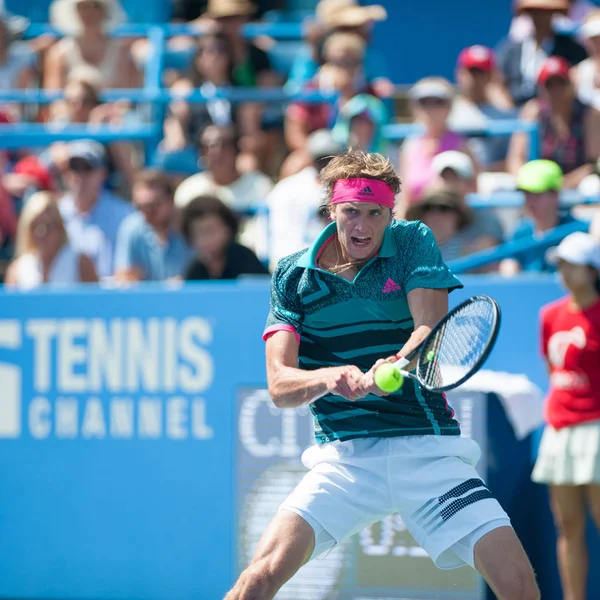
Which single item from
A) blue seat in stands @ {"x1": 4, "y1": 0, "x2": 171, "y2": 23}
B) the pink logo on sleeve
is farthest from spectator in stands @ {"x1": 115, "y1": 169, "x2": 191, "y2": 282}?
blue seat in stands @ {"x1": 4, "y1": 0, "x2": 171, "y2": 23}

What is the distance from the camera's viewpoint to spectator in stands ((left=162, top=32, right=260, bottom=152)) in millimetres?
9019

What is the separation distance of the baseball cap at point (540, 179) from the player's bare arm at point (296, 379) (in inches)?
114

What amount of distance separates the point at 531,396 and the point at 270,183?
10.1 ft

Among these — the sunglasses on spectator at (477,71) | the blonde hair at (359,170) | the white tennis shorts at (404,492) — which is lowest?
the white tennis shorts at (404,492)

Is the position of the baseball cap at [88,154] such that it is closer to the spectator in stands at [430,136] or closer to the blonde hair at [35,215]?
the blonde hair at [35,215]

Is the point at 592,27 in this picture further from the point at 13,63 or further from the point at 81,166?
the point at 13,63

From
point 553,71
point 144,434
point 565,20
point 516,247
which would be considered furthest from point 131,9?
point 516,247

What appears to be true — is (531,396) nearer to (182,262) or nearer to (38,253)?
(182,262)

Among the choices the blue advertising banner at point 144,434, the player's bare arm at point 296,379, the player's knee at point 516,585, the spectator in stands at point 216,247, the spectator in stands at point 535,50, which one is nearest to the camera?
the player's bare arm at point 296,379

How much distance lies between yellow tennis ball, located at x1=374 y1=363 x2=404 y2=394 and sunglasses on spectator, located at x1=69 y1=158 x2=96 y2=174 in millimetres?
4928

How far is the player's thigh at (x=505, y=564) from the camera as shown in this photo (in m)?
3.79

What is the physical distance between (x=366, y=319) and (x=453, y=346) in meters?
0.38

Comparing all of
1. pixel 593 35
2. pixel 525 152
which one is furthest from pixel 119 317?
pixel 593 35

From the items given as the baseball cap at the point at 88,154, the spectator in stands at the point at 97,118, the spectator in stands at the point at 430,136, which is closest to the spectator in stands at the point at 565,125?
the spectator in stands at the point at 430,136
